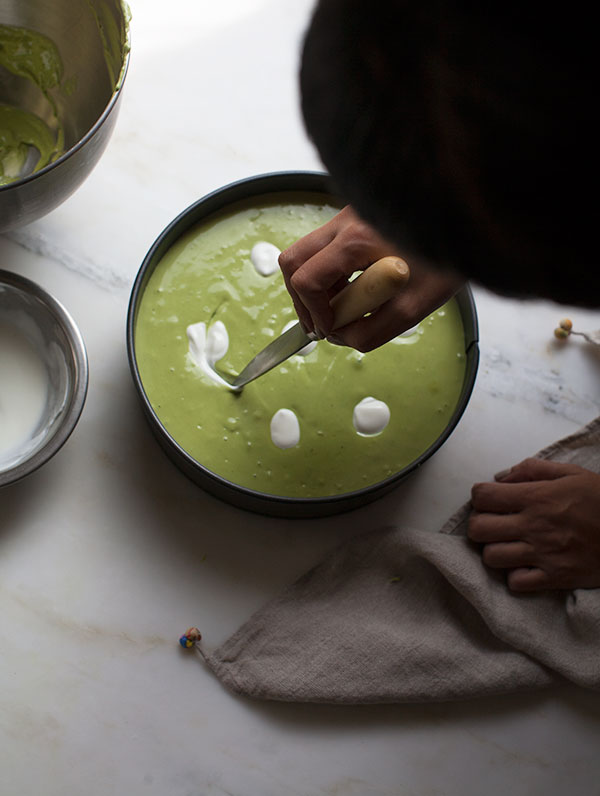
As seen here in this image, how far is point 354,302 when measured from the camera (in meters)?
0.78

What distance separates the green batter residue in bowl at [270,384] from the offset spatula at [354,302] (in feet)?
0.21

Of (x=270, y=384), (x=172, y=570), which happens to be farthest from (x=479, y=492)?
(x=172, y=570)

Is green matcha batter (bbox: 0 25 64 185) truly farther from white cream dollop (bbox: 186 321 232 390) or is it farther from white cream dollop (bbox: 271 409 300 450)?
white cream dollop (bbox: 271 409 300 450)

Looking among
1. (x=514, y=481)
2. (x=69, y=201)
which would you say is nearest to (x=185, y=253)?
(x=69, y=201)

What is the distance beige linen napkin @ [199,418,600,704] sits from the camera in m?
1.00

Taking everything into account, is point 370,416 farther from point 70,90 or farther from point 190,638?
point 70,90

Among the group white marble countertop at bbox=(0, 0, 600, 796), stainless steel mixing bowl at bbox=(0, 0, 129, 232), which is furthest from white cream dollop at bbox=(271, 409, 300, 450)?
stainless steel mixing bowl at bbox=(0, 0, 129, 232)

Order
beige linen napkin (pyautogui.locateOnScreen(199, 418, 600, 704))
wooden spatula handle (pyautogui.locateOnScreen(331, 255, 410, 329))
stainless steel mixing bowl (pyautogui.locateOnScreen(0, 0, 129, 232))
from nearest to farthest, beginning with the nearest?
wooden spatula handle (pyautogui.locateOnScreen(331, 255, 410, 329)), stainless steel mixing bowl (pyautogui.locateOnScreen(0, 0, 129, 232)), beige linen napkin (pyautogui.locateOnScreen(199, 418, 600, 704))

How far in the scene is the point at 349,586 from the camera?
1.05 meters

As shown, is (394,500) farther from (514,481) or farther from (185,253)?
(185,253)

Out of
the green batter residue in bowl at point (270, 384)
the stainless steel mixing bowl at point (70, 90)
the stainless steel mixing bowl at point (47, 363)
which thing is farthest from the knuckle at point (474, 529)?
the stainless steel mixing bowl at point (70, 90)

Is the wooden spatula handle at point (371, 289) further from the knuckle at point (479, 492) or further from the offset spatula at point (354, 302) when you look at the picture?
the knuckle at point (479, 492)

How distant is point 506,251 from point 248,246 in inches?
29.7

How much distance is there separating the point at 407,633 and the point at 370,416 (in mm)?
278
